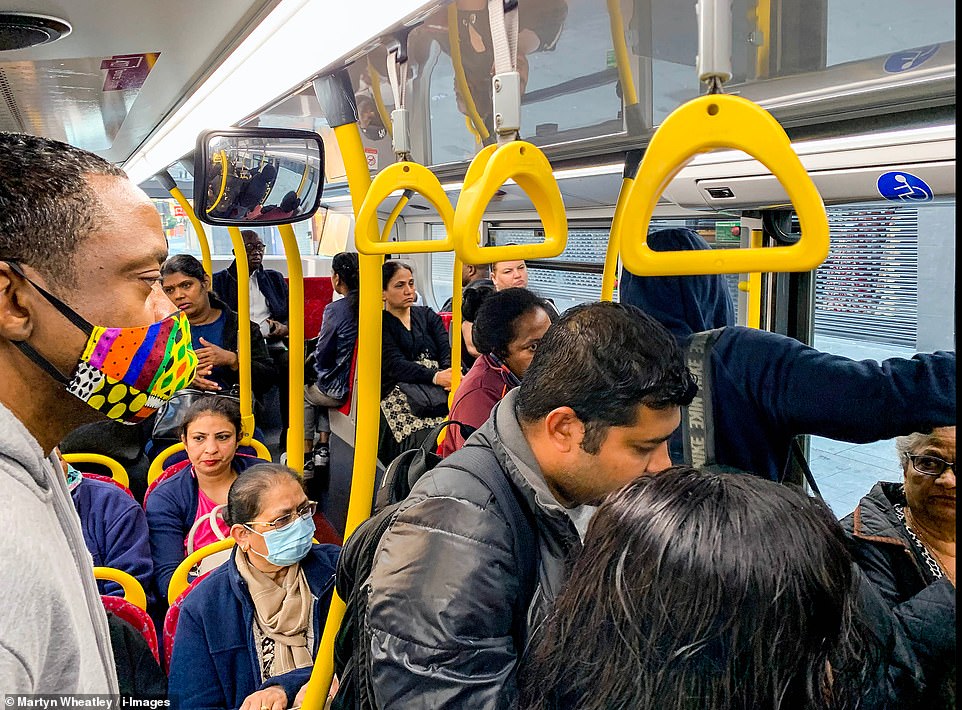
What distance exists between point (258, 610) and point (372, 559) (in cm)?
103

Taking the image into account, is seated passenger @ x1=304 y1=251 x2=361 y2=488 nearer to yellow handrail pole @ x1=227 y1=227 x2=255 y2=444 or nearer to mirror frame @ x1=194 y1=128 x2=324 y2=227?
yellow handrail pole @ x1=227 y1=227 x2=255 y2=444

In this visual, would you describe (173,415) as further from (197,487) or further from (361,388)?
(361,388)

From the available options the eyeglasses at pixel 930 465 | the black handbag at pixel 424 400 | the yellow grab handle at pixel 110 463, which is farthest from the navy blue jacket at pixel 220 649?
the black handbag at pixel 424 400

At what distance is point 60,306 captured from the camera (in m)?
0.93

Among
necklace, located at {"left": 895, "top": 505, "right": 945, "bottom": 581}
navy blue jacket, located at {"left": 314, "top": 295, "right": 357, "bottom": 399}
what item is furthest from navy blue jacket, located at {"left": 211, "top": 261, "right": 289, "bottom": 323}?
necklace, located at {"left": 895, "top": 505, "right": 945, "bottom": 581}

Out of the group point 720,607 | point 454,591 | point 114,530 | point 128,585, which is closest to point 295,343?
point 114,530

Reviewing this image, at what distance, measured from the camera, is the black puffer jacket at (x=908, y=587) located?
0.97 meters

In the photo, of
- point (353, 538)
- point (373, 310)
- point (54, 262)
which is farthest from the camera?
point (373, 310)

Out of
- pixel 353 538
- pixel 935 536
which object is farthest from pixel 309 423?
pixel 935 536

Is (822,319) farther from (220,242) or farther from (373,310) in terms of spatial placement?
(220,242)

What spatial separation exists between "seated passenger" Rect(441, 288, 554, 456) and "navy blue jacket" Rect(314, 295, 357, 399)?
1662mm

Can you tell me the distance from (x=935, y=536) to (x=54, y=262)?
160 centimetres

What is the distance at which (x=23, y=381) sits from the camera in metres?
0.94

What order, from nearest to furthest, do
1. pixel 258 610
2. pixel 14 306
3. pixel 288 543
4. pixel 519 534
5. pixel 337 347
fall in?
1. pixel 14 306
2. pixel 519 534
3. pixel 258 610
4. pixel 288 543
5. pixel 337 347
